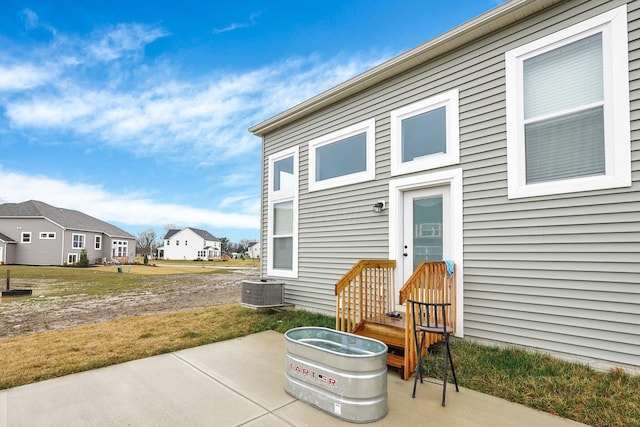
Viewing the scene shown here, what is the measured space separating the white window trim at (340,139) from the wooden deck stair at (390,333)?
2.38 m

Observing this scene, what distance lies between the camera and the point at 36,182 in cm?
3056

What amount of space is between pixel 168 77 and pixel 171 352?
13.1m

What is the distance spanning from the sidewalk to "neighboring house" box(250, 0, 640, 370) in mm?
1408

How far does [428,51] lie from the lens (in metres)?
4.61

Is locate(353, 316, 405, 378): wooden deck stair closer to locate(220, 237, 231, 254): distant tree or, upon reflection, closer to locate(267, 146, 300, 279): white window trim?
locate(267, 146, 300, 279): white window trim

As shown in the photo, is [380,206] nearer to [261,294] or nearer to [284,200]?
[284,200]

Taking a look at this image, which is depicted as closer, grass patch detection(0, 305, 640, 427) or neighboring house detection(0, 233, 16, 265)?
grass patch detection(0, 305, 640, 427)

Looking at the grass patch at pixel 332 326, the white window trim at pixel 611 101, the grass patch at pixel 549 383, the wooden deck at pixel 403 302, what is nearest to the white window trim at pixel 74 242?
the grass patch at pixel 332 326

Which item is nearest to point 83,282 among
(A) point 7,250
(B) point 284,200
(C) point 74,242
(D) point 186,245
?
(B) point 284,200

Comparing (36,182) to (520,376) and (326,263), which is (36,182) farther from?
(520,376)

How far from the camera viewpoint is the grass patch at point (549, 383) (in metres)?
2.46

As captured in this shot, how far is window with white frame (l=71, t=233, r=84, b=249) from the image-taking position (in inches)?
1018

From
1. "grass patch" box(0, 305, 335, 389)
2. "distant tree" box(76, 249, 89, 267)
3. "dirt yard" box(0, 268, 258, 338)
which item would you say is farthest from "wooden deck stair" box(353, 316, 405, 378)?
"distant tree" box(76, 249, 89, 267)

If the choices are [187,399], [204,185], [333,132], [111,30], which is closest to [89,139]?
[204,185]
